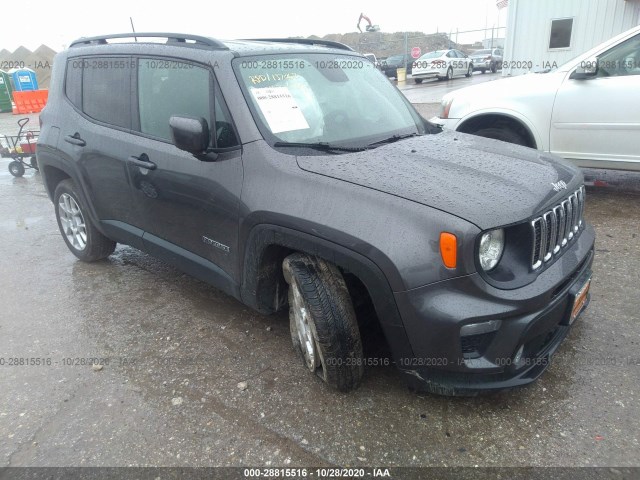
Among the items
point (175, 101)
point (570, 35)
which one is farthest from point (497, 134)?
point (570, 35)

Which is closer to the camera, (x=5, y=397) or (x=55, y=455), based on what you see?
(x=55, y=455)

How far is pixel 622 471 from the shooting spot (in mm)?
2115

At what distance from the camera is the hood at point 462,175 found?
7.13 ft

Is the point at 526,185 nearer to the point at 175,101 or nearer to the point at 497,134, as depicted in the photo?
the point at 175,101

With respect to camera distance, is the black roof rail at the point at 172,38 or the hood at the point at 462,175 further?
the black roof rail at the point at 172,38

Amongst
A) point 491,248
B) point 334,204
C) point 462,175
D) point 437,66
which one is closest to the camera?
point 491,248

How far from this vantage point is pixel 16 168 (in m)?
8.65

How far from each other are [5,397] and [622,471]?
10.7ft

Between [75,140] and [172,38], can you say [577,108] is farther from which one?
[75,140]

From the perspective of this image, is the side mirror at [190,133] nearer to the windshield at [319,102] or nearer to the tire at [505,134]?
the windshield at [319,102]

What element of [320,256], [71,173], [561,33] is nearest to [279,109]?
[320,256]

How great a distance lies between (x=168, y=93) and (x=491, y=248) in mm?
2321

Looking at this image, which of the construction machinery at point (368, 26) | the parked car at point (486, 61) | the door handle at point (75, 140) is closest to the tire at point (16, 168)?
the door handle at point (75, 140)

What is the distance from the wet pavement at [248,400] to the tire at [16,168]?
5781 mm
